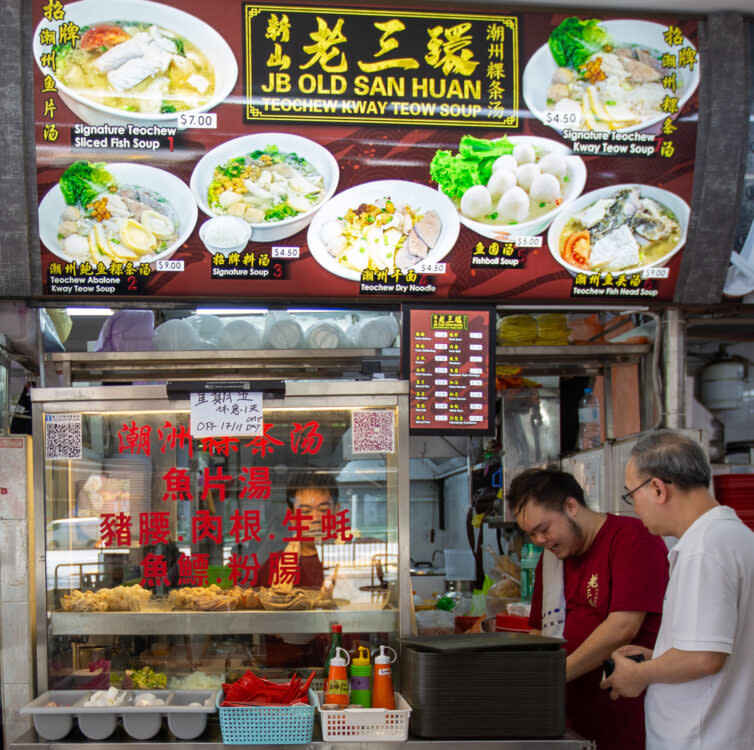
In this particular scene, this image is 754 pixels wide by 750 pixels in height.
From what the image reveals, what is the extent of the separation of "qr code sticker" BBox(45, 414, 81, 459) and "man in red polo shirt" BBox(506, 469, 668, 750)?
1619 millimetres

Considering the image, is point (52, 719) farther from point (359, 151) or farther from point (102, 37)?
point (102, 37)

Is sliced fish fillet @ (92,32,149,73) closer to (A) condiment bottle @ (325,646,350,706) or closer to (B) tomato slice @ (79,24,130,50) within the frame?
(B) tomato slice @ (79,24,130,50)

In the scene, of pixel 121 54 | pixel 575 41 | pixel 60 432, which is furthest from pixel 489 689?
pixel 121 54

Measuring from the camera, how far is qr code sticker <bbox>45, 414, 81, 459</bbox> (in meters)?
3.13

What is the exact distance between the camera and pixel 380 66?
3652 mm

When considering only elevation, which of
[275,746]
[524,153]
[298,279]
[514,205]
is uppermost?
[524,153]

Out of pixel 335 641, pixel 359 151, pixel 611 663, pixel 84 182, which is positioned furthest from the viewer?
pixel 359 151

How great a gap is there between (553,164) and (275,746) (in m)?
2.52

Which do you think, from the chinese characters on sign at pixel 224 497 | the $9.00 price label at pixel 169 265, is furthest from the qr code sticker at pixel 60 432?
the $9.00 price label at pixel 169 265

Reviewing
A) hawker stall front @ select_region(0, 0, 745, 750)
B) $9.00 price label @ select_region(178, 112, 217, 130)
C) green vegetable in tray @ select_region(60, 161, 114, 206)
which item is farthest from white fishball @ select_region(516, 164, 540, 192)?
green vegetable in tray @ select_region(60, 161, 114, 206)

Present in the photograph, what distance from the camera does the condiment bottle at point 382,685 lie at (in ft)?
8.91

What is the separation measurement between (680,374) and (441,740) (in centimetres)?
201

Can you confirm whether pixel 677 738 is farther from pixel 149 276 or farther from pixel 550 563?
pixel 149 276

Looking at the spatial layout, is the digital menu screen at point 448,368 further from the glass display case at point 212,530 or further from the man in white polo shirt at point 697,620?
the man in white polo shirt at point 697,620
